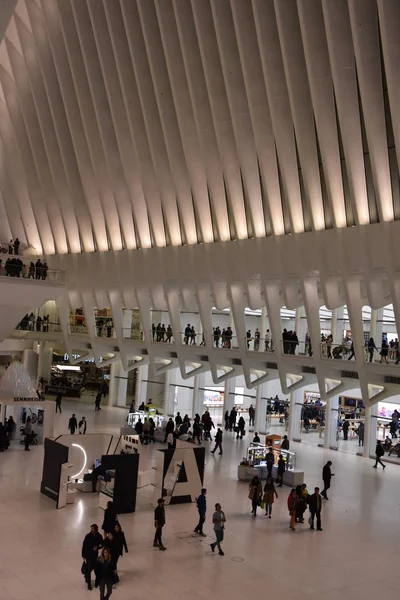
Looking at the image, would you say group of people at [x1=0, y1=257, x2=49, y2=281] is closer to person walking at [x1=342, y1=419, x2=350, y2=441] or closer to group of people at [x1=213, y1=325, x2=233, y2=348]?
group of people at [x1=213, y1=325, x2=233, y2=348]

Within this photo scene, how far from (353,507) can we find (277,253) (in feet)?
29.3

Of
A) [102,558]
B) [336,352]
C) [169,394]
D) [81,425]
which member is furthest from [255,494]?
[169,394]

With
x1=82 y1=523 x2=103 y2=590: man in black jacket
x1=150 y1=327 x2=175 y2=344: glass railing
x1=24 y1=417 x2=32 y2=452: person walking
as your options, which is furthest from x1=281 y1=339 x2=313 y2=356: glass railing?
x1=82 y1=523 x2=103 y2=590: man in black jacket

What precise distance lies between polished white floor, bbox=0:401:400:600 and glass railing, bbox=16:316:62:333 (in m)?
16.9

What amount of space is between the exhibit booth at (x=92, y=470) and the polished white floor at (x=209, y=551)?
0.37 metres

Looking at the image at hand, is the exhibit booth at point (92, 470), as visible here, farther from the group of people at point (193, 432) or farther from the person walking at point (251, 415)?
the person walking at point (251, 415)

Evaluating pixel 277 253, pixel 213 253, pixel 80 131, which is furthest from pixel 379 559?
pixel 80 131

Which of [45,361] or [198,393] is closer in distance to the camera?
[198,393]

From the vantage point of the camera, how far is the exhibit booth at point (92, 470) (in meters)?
16.4

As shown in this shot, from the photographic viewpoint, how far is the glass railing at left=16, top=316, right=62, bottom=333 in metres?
37.0

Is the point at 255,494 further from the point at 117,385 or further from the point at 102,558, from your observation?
the point at 117,385

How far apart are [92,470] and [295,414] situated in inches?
557

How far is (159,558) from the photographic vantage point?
43.3 feet

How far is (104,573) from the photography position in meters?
10.6
